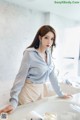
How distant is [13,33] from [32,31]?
1.33 feet

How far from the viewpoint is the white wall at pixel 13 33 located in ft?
8.88

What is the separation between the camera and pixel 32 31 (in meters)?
3.14

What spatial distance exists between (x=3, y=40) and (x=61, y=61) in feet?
4.48

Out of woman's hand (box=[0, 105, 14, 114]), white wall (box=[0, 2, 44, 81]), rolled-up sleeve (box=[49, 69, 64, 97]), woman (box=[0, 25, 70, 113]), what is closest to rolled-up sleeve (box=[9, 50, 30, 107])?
woman (box=[0, 25, 70, 113])

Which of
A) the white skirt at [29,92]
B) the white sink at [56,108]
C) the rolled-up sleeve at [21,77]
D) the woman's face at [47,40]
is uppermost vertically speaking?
the woman's face at [47,40]

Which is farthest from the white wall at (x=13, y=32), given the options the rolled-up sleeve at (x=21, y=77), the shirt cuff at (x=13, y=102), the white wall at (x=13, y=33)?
the shirt cuff at (x=13, y=102)

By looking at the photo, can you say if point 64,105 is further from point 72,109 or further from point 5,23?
point 5,23

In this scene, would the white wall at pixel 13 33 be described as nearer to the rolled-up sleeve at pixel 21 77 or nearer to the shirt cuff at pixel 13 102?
the rolled-up sleeve at pixel 21 77

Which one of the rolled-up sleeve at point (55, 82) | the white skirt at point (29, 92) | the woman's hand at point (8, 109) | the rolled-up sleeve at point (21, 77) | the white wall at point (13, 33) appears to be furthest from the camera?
the white wall at point (13, 33)

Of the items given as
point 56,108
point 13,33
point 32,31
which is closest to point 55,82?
point 56,108

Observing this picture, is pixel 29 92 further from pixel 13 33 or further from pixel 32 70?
pixel 13 33

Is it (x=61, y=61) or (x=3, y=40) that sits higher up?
(x=3, y=40)

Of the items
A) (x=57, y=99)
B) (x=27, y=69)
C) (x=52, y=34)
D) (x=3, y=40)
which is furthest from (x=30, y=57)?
(x=3, y=40)

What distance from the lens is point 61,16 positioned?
3.52m
